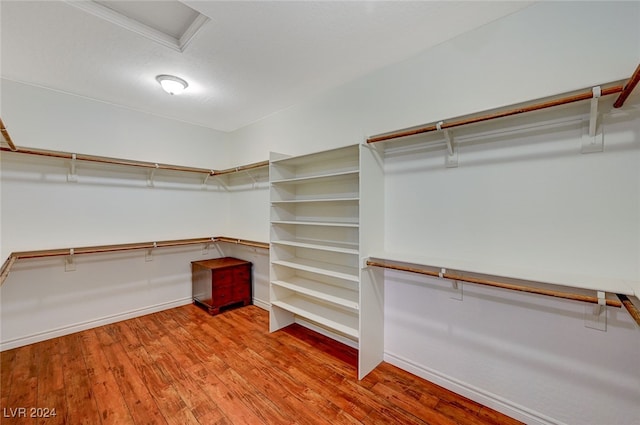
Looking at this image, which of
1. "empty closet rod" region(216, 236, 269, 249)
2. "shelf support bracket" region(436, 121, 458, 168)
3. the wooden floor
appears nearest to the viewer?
the wooden floor

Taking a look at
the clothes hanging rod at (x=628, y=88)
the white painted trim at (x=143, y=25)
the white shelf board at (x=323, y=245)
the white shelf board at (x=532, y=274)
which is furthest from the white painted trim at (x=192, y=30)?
the clothes hanging rod at (x=628, y=88)

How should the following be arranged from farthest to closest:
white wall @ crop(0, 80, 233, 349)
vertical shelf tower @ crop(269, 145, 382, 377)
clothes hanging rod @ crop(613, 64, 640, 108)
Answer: white wall @ crop(0, 80, 233, 349) → vertical shelf tower @ crop(269, 145, 382, 377) → clothes hanging rod @ crop(613, 64, 640, 108)

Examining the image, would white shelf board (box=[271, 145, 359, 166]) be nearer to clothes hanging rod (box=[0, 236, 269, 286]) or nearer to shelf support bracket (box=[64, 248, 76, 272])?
clothes hanging rod (box=[0, 236, 269, 286])

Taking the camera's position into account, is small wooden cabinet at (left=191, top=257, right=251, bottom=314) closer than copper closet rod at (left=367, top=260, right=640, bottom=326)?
No

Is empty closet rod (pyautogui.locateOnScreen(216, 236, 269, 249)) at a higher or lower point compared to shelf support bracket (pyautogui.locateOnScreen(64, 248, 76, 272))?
higher

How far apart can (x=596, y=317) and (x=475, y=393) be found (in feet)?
3.00

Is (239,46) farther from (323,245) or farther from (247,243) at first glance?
(247,243)

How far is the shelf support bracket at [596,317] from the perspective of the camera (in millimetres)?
1426

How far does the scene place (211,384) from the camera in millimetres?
2053

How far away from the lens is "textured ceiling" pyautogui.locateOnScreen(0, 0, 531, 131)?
5.49 feet

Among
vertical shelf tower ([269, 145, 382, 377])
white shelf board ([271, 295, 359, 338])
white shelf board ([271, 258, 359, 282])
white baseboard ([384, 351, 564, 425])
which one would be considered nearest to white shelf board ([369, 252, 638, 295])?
white shelf board ([271, 258, 359, 282])

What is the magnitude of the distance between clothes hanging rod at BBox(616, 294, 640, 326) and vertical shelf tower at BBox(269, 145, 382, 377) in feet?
4.69

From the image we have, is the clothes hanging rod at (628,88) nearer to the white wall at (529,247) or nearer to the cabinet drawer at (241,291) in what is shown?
the white wall at (529,247)

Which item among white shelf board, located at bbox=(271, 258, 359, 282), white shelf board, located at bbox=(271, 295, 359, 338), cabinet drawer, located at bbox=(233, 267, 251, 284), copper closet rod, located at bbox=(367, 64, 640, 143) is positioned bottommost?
white shelf board, located at bbox=(271, 295, 359, 338)
